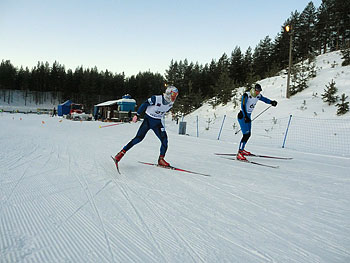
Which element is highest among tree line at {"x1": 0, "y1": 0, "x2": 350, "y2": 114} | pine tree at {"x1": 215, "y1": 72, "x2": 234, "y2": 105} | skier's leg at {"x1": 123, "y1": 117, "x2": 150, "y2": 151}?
tree line at {"x1": 0, "y1": 0, "x2": 350, "y2": 114}

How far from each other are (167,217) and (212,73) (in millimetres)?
48337

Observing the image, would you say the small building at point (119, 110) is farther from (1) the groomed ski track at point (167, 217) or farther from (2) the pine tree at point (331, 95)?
(1) the groomed ski track at point (167, 217)

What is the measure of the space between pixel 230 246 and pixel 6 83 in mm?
90697

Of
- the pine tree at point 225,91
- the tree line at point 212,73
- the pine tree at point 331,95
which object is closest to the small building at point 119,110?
the tree line at point 212,73

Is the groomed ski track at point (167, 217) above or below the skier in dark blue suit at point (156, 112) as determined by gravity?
below

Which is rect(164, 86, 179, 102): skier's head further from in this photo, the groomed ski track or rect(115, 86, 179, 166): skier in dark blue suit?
the groomed ski track

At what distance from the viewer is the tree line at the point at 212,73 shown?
2953 cm

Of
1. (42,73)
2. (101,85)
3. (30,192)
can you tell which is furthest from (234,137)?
(42,73)

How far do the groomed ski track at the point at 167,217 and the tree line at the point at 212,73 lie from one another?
1394 cm

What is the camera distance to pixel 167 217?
206 centimetres

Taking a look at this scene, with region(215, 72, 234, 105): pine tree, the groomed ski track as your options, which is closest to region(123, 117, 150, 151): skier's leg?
the groomed ski track

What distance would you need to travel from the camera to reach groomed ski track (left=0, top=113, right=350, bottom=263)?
59.4 inches

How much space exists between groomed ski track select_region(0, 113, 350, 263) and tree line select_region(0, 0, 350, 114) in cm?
1394

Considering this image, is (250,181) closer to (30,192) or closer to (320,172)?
(320,172)
